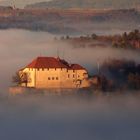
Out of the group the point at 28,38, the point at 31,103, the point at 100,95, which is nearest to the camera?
the point at 31,103

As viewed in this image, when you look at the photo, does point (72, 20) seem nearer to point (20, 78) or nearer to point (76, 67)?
point (76, 67)

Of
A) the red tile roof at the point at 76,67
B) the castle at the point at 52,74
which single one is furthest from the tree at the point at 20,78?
the red tile roof at the point at 76,67

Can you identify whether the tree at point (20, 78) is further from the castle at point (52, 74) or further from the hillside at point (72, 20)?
the hillside at point (72, 20)

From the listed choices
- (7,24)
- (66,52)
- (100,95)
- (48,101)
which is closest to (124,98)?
(100,95)

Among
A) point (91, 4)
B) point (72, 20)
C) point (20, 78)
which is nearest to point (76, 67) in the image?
point (20, 78)

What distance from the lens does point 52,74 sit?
1516 cm

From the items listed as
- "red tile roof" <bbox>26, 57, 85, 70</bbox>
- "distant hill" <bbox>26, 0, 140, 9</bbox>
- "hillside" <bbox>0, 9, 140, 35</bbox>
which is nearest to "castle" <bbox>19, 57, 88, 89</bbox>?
"red tile roof" <bbox>26, 57, 85, 70</bbox>

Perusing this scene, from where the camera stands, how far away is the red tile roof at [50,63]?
603 inches

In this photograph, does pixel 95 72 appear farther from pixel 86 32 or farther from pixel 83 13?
pixel 83 13

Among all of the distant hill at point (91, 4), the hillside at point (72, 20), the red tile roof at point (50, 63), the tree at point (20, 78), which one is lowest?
the tree at point (20, 78)

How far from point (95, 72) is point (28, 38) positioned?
15.8 ft

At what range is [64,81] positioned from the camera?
596 inches

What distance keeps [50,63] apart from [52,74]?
0.28 metres

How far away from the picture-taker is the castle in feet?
49.2
